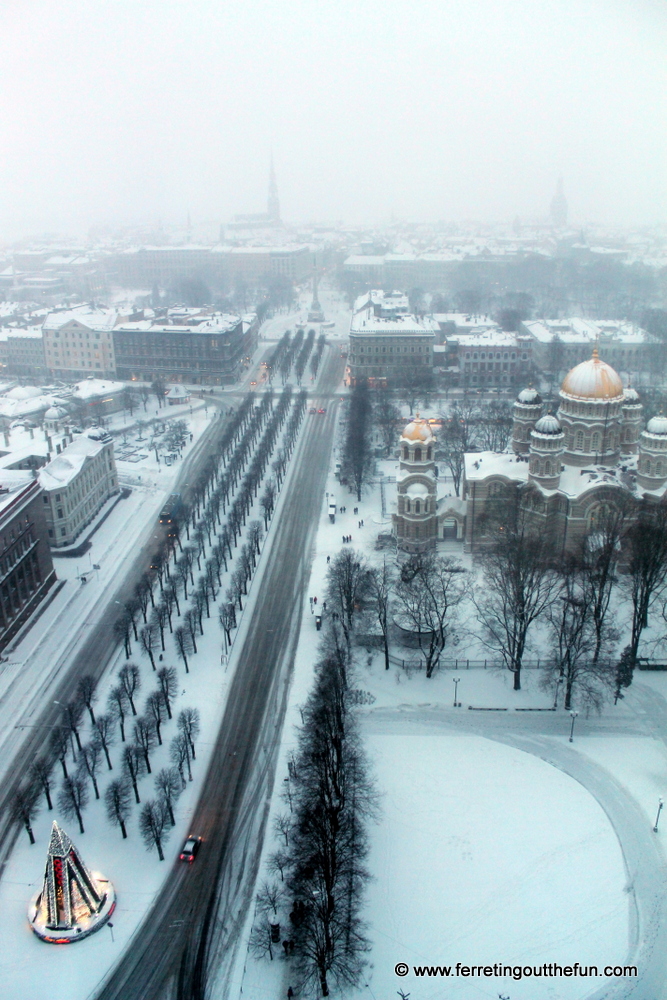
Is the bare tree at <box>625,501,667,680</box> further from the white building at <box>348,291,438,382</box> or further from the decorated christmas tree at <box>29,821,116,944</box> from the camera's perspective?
the white building at <box>348,291,438,382</box>

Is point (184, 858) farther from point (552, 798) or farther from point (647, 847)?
point (647, 847)

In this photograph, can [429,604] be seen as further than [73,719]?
Yes

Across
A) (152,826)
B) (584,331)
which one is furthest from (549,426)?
(584,331)

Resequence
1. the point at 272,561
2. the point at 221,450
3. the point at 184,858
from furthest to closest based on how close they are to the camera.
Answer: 1. the point at 221,450
2. the point at 272,561
3. the point at 184,858

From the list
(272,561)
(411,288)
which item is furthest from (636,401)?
(411,288)

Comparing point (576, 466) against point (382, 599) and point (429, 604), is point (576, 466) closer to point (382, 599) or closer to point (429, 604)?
point (429, 604)

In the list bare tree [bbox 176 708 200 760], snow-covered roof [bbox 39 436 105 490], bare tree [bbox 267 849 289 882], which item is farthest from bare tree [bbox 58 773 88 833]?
snow-covered roof [bbox 39 436 105 490]
